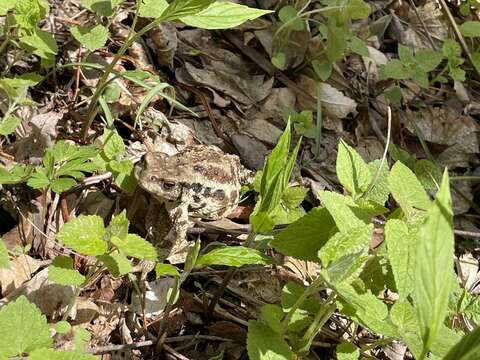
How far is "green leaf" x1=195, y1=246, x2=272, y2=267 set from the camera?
7.94ft

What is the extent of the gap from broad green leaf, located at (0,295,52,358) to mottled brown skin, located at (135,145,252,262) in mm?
1219

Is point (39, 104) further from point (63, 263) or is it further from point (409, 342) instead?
point (409, 342)

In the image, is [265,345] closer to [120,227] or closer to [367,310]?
[367,310]

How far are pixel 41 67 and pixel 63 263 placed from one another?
1765 mm

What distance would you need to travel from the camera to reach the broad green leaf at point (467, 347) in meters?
1.45

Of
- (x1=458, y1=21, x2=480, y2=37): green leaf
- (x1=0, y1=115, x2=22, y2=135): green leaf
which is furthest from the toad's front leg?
(x1=458, y1=21, x2=480, y2=37): green leaf

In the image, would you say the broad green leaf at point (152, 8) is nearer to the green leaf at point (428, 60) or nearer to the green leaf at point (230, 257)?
the green leaf at point (230, 257)

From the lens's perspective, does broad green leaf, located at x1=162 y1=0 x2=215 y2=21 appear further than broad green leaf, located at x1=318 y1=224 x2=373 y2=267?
Yes

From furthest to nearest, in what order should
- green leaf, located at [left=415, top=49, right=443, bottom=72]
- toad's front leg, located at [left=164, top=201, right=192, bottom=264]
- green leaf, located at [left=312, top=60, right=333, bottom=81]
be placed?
green leaf, located at [left=415, top=49, right=443, bottom=72] < green leaf, located at [left=312, top=60, right=333, bottom=81] < toad's front leg, located at [left=164, top=201, right=192, bottom=264]

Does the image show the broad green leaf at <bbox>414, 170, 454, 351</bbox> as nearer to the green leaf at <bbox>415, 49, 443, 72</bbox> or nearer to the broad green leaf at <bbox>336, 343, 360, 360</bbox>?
the broad green leaf at <bbox>336, 343, 360, 360</bbox>

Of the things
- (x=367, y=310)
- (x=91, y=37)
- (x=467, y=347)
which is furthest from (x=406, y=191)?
(x=91, y=37)

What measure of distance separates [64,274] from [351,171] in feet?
4.63

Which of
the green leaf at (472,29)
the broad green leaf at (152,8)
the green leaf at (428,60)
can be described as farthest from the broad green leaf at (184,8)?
the green leaf at (472,29)

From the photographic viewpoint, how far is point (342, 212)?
243 cm
